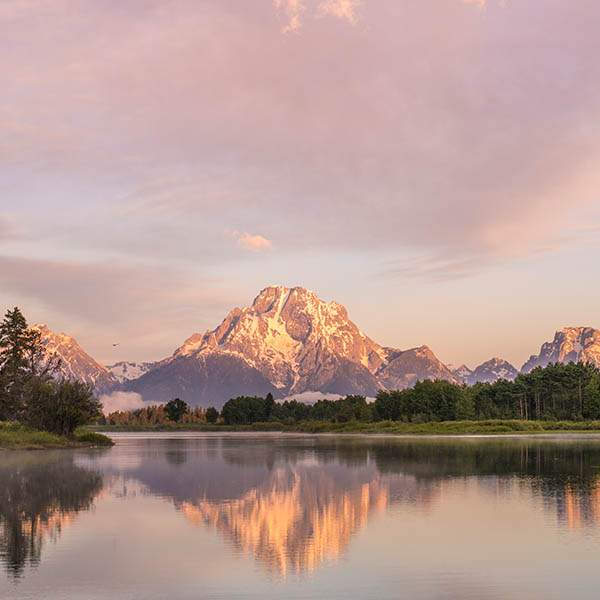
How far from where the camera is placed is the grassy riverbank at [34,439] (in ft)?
269

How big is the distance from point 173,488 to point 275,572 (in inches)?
891

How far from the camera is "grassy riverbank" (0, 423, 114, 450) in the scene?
82.0m

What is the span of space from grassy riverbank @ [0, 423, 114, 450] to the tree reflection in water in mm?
26343

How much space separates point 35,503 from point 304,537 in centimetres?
1475

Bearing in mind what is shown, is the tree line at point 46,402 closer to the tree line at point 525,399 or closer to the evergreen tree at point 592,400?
the tree line at point 525,399

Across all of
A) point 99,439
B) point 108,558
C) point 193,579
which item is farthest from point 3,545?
point 99,439

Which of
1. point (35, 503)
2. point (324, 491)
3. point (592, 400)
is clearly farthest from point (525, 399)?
point (35, 503)

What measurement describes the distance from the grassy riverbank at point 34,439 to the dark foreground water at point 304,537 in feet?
130

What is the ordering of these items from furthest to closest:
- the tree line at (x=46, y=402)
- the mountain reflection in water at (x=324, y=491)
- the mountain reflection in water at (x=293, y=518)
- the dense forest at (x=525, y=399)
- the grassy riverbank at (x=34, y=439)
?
the dense forest at (x=525, y=399), the tree line at (x=46, y=402), the grassy riverbank at (x=34, y=439), the mountain reflection in water at (x=324, y=491), the mountain reflection in water at (x=293, y=518)

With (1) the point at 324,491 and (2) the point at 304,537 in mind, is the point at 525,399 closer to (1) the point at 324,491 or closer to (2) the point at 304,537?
(1) the point at 324,491

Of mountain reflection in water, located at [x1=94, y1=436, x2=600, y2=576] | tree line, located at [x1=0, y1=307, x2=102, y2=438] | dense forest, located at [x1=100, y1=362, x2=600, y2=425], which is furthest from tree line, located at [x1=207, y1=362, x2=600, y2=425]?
mountain reflection in water, located at [x1=94, y1=436, x2=600, y2=576]

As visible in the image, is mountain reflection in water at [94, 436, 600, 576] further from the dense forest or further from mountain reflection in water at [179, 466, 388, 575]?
the dense forest

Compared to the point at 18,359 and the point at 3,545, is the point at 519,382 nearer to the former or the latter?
the point at 18,359

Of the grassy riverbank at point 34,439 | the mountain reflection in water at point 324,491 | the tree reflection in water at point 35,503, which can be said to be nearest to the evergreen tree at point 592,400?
the mountain reflection in water at point 324,491
